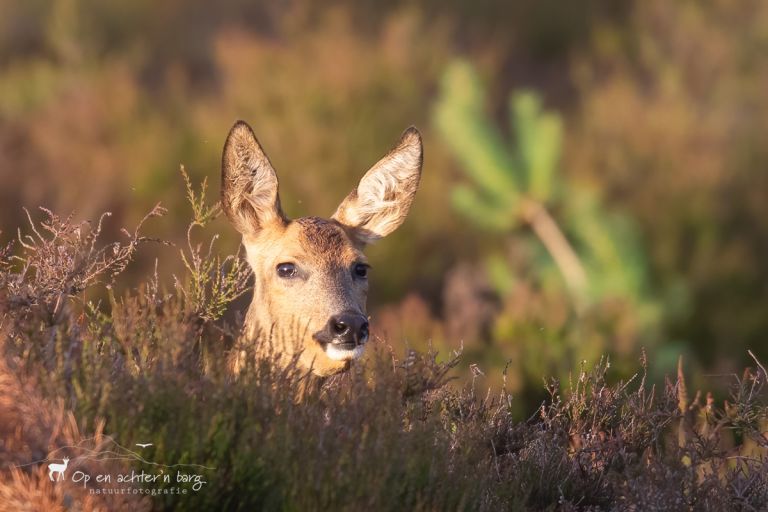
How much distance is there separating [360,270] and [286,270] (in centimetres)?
43

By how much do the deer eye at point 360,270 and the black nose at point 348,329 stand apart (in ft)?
2.26

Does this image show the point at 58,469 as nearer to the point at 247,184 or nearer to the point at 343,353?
the point at 343,353

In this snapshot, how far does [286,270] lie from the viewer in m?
7.62

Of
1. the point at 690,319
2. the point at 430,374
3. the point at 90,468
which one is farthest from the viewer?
the point at 690,319

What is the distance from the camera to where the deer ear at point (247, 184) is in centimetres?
771

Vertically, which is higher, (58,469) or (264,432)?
(264,432)

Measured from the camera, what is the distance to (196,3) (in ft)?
117

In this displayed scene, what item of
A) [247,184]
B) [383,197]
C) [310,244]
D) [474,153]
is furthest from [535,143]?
[310,244]

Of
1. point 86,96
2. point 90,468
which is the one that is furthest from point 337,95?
point 90,468

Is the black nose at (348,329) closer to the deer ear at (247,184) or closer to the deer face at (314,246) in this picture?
the deer face at (314,246)

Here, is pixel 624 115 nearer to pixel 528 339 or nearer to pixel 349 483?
pixel 528 339

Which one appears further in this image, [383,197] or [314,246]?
[383,197]

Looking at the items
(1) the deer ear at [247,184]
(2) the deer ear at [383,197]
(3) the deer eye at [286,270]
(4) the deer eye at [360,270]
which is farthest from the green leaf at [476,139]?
(3) the deer eye at [286,270]

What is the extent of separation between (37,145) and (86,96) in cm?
140
